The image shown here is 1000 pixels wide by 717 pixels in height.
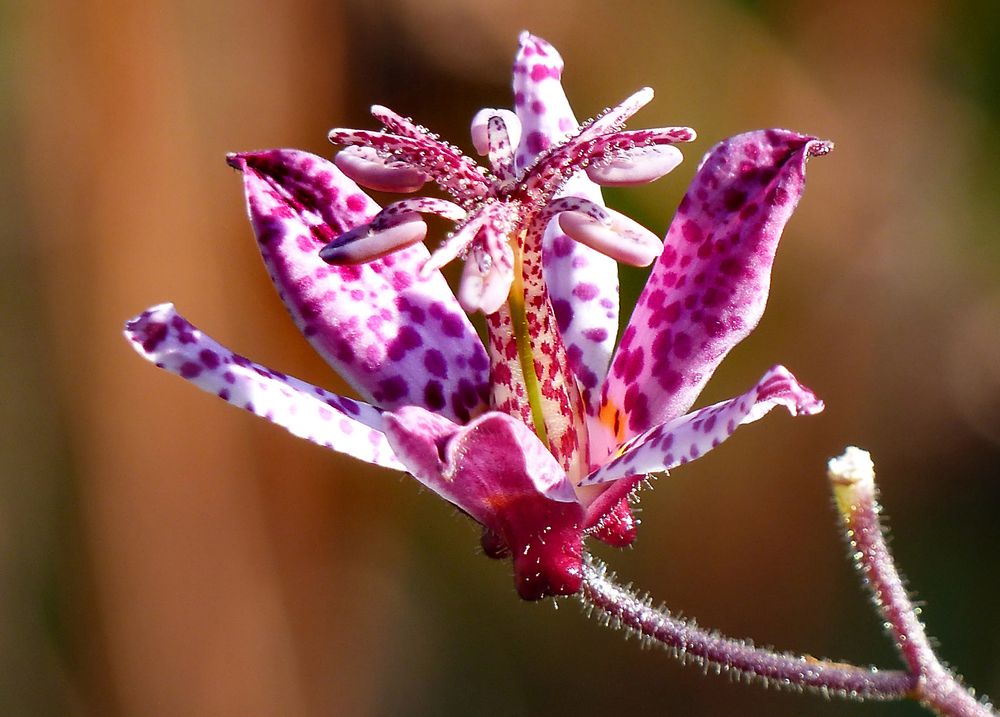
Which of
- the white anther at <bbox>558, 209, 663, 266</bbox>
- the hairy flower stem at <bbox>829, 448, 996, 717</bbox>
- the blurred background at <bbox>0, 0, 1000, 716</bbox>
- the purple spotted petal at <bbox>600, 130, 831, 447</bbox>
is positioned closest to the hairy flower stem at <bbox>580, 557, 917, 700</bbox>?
the hairy flower stem at <bbox>829, 448, 996, 717</bbox>

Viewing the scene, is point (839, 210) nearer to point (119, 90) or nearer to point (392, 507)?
point (392, 507)

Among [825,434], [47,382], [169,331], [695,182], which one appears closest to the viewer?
[169,331]

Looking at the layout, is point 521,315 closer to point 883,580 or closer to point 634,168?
point 634,168

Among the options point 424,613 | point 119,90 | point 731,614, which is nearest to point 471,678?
point 424,613

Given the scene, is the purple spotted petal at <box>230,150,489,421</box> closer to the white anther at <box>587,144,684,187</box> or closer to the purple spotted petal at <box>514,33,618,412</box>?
the purple spotted petal at <box>514,33,618,412</box>

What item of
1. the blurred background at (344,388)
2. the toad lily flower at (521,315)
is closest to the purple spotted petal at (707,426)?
the toad lily flower at (521,315)
